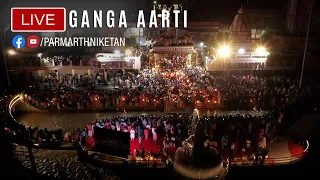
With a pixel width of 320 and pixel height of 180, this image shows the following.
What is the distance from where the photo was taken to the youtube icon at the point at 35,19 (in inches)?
1163

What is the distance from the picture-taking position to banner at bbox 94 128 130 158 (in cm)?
1584

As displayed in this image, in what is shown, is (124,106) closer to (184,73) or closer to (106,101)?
(106,101)

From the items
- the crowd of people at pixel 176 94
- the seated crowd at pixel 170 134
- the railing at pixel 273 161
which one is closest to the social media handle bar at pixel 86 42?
the crowd of people at pixel 176 94

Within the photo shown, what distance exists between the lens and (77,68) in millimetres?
31047

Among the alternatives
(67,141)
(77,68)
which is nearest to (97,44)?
(77,68)

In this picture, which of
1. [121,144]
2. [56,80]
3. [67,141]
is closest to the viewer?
[121,144]

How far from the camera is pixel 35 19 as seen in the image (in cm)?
2961

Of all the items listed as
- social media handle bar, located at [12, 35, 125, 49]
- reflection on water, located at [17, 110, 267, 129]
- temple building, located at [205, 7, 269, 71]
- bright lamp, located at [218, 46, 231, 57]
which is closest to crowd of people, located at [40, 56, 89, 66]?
social media handle bar, located at [12, 35, 125, 49]

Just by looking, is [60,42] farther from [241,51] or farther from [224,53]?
[241,51]

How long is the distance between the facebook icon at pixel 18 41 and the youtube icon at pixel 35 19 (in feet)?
5.43

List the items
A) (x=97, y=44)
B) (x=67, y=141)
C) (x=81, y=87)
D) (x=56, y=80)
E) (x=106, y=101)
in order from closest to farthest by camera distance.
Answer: (x=67, y=141) < (x=106, y=101) < (x=81, y=87) < (x=56, y=80) < (x=97, y=44)

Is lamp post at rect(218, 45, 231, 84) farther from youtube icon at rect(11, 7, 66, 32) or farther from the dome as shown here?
youtube icon at rect(11, 7, 66, 32)

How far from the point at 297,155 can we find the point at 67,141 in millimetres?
11709

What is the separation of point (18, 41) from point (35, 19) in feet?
11.2
